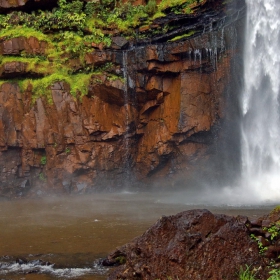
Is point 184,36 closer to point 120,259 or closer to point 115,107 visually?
point 115,107

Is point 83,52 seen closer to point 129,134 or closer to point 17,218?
point 129,134

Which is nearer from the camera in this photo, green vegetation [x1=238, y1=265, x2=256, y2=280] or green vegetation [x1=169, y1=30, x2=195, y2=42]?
green vegetation [x1=238, y1=265, x2=256, y2=280]

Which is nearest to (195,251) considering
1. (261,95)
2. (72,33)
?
(261,95)

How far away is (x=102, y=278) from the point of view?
26.8ft

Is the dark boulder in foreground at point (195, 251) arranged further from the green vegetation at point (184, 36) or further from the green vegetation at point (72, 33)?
the green vegetation at point (184, 36)

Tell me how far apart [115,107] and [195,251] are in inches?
716

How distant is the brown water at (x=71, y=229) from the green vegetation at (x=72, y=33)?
734 centimetres

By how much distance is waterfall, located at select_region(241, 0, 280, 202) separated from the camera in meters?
23.5

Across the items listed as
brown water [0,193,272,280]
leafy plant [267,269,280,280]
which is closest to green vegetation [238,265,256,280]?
leafy plant [267,269,280,280]

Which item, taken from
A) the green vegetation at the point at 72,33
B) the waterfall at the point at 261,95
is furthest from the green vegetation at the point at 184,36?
the waterfall at the point at 261,95

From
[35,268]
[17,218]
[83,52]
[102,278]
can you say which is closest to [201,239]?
[102,278]

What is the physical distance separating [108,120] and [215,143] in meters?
6.39

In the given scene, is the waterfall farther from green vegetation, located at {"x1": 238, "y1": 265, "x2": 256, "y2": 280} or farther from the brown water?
green vegetation, located at {"x1": 238, "y1": 265, "x2": 256, "y2": 280}

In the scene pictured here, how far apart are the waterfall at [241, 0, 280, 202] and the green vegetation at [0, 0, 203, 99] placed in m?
3.77
